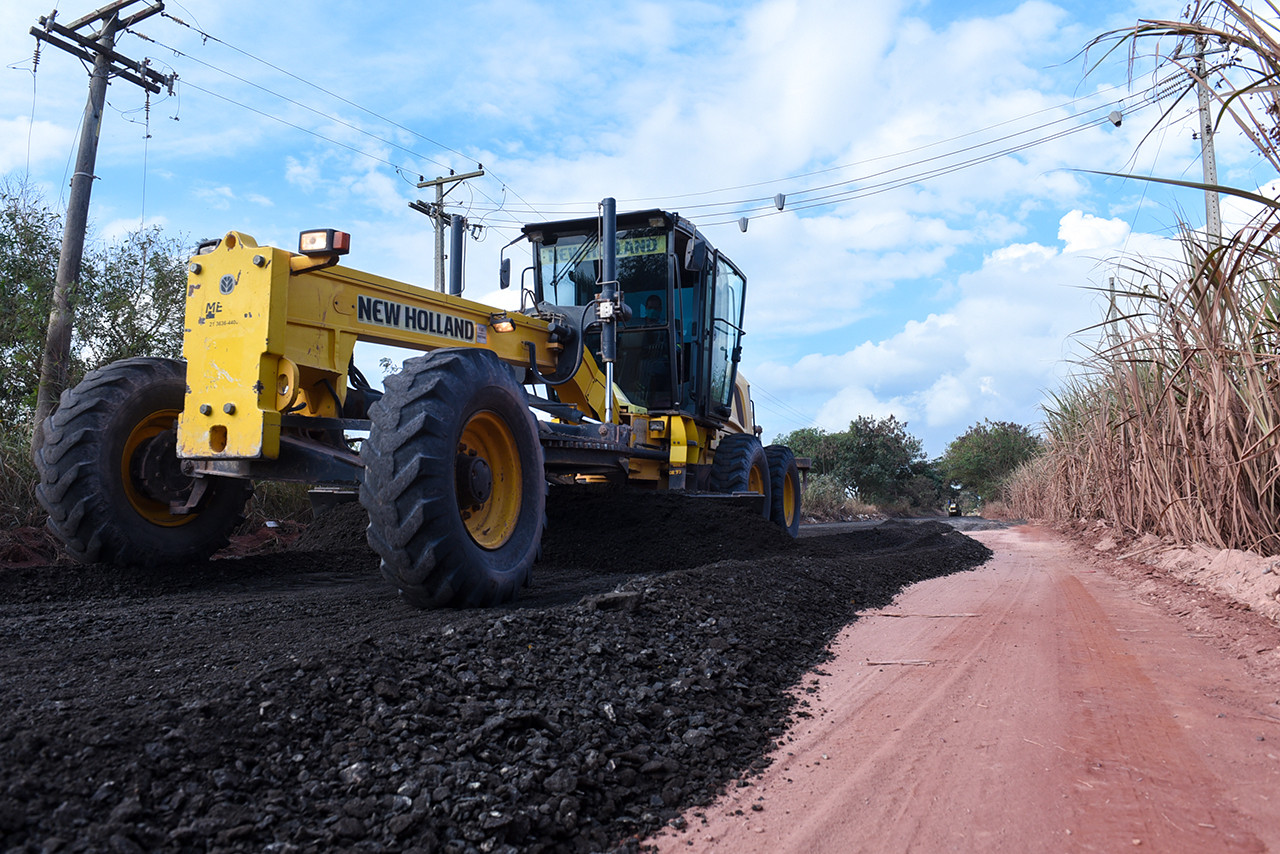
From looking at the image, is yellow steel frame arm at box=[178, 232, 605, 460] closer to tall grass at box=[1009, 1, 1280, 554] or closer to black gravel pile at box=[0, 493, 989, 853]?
black gravel pile at box=[0, 493, 989, 853]

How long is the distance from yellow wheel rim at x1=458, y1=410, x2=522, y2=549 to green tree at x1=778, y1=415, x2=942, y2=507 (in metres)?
27.4

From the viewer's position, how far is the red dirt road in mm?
1937

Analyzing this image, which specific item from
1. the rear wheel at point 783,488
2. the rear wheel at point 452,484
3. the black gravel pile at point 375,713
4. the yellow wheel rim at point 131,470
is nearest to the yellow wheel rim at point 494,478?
the rear wheel at point 452,484

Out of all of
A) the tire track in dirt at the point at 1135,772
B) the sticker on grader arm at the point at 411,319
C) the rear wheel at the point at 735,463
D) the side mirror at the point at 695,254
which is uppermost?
the side mirror at the point at 695,254

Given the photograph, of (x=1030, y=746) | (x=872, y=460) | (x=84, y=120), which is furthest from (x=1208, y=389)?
(x=872, y=460)

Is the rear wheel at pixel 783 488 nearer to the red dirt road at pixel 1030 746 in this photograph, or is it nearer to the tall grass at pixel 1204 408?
the tall grass at pixel 1204 408

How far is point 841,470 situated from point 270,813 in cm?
3128

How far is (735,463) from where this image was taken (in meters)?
8.22

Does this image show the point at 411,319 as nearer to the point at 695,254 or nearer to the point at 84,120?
the point at 695,254

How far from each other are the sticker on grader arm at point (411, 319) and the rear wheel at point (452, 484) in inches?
34.6

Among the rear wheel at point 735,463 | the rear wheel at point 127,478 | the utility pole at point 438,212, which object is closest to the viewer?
the rear wheel at point 127,478

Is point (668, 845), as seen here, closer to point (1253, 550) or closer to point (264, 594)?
point (264, 594)

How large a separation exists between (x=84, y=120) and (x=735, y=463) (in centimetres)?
1052

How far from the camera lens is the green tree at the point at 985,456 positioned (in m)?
34.2
